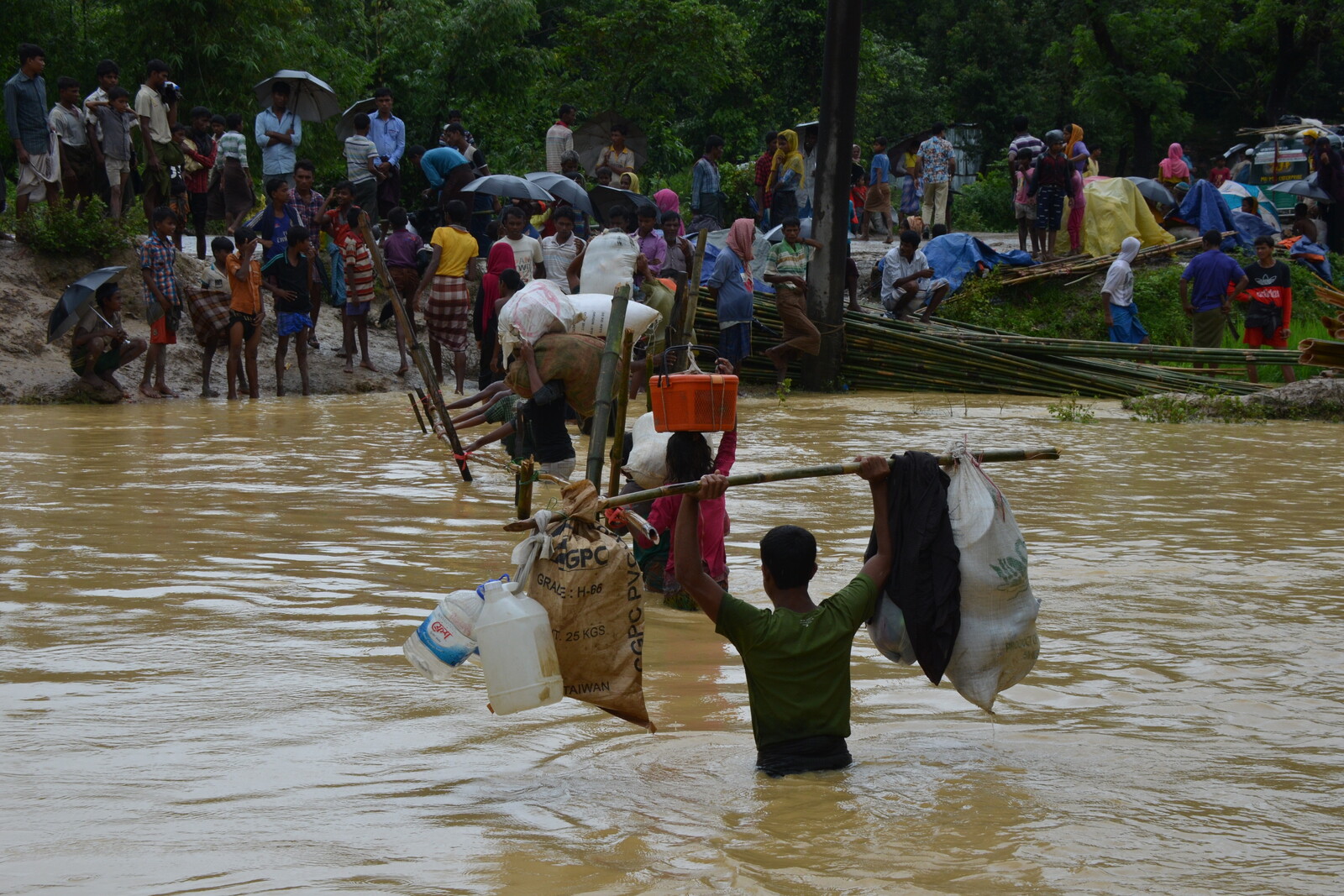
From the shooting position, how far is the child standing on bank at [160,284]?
1259 centimetres

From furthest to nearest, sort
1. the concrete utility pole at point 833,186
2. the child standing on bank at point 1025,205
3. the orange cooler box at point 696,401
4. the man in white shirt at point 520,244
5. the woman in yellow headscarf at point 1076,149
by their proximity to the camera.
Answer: the child standing on bank at point 1025,205, the woman in yellow headscarf at point 1076,149, the concrete utility pole at point 833,186, the man in white shirt at point 520,244, the orange cooler box at point 696,401

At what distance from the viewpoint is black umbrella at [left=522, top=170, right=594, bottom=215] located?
1500 cm

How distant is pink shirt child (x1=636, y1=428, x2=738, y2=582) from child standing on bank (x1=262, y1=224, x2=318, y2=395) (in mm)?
8455

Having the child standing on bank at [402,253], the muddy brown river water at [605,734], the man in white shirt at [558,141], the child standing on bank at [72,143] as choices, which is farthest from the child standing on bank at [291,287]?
the muddy brown river water at [605,734]

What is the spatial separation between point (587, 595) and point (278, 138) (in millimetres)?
11853

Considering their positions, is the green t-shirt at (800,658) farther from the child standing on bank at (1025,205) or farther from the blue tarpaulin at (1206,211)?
the blue tarpaulin at (1206,211)

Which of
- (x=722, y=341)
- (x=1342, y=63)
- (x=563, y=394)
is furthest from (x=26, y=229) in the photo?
(x=1342, y=63)

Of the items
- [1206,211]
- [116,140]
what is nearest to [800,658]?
[116,140]

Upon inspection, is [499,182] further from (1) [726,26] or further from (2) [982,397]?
(1) [726,26]

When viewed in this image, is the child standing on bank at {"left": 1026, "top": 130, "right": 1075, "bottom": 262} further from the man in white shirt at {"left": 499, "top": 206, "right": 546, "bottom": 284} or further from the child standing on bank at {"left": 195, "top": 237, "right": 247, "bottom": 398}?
the child standing on bank at {"left": 195, "top": 237, "right": 247, "bottom": 398}

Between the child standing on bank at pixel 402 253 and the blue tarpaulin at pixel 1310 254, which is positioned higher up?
the blue tarpaulin at pixel 1310 254

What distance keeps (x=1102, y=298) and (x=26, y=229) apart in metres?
11.6

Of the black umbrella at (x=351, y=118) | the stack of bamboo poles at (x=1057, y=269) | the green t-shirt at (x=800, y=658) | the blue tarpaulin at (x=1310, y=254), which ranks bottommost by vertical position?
the green t-shirt at (x=800, y=658)

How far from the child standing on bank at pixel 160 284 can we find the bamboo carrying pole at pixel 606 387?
9.33 meters
